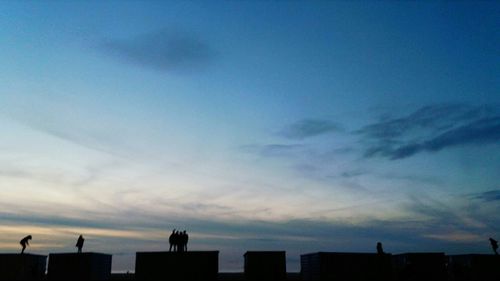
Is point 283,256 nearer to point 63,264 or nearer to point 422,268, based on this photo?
point 422,268

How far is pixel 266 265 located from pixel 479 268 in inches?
639

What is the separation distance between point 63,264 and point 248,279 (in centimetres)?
1192

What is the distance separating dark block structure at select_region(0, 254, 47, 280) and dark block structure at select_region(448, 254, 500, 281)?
29.6 meters

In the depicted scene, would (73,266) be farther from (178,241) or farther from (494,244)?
(494,244)

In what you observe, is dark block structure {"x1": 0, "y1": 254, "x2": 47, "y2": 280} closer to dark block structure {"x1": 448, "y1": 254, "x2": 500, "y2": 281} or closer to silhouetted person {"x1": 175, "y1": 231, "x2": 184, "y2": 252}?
silhouetted person {"x1": 175, "y1": 231, "x2": 184, "y2": 252}

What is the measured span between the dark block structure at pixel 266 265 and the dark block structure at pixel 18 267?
47.7ft

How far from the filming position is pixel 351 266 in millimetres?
26906

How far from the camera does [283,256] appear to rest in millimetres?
27141

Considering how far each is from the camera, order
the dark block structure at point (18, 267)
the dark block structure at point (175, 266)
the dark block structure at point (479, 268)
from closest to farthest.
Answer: the dark block structure at point (175, 266), the dark block structure at point (18, 267), the dark block structure at point (479, 268)

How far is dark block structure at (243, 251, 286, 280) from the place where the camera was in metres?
26.9

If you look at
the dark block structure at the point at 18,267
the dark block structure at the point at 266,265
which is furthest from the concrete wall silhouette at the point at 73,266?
the dark block structure at the point at 266,265

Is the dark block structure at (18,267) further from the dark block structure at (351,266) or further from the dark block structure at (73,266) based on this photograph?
the dark block structure at (351,266)

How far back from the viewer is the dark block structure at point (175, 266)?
1014 inches

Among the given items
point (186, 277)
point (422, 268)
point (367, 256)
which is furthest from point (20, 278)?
point (422, 268)
